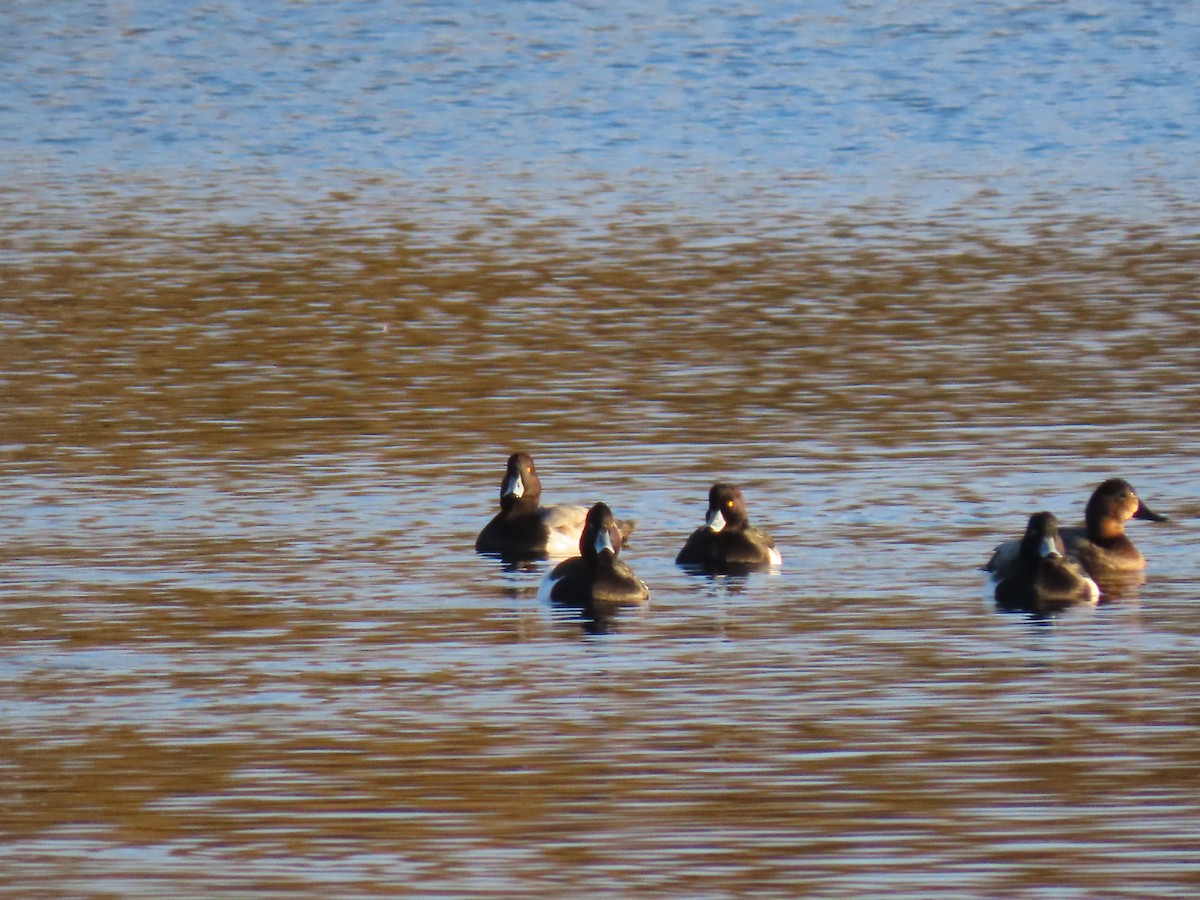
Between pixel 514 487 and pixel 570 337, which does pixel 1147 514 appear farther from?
pixel 570 337

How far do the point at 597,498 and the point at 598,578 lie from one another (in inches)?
114

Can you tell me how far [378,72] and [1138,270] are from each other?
83.4 feet

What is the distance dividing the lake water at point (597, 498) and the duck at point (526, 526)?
0.22 metres

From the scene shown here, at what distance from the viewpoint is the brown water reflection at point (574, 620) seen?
29.5 ft

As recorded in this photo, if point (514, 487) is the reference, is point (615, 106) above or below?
above

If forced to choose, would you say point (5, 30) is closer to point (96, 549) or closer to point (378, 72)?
point (378, 72)

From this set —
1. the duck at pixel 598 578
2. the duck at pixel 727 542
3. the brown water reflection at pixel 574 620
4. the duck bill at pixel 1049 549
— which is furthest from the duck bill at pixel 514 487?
the duck bill at pixel 1049 549

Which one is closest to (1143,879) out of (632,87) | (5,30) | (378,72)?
(632,87)

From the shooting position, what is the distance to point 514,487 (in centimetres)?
1524

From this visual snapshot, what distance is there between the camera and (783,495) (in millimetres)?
15992

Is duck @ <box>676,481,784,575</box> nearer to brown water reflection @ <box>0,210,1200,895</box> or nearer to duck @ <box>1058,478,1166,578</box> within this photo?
brown water reflection @ <box>0,210,1200,895</box>

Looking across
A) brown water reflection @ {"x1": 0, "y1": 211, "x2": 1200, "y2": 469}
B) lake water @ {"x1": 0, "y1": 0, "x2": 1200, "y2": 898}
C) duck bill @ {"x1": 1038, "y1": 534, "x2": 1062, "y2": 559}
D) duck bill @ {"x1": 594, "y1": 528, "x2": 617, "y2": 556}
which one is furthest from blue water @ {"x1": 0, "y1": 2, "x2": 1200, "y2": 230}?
duck bill @ {"x1": 594, "y1": 528, "x2": 617, "y2": 556}

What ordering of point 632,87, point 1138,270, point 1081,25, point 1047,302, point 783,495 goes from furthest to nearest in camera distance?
1. point 1081,25
2. point 632,87
3. point 1138,270
4. point 1047,302
5. point 783,495

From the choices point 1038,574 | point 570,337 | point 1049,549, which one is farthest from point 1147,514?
point 570,337
